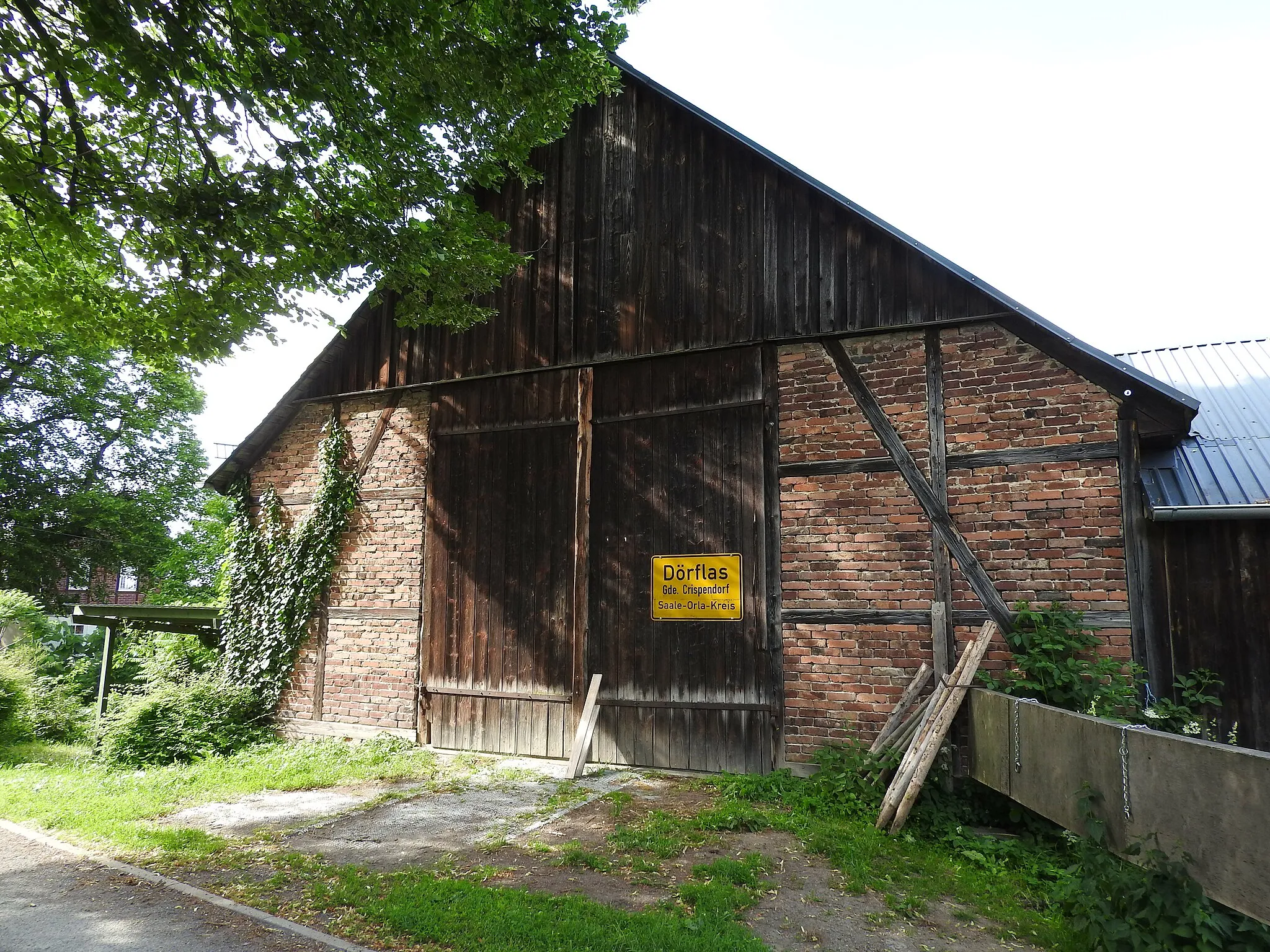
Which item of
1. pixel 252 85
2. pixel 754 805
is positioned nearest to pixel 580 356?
pixel 252 85

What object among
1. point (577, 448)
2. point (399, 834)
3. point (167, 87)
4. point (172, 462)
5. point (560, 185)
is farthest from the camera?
point (172, 462)

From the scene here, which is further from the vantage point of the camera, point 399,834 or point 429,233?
point 429,233

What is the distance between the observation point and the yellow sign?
7.64m

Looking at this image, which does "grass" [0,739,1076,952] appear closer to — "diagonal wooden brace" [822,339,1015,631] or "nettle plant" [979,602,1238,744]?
"nettle plant" [979,602,1238,744]

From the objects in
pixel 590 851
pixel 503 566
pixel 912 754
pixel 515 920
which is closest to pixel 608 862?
pixel 590 851

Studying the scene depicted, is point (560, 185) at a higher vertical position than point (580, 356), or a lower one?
higher

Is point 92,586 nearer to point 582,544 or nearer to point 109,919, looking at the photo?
point 582,544

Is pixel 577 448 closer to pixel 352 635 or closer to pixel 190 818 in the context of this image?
pixel 352 635

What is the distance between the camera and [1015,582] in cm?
655

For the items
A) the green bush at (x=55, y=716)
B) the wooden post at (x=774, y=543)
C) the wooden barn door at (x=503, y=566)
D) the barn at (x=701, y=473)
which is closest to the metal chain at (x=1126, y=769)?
the barn at (x=701, y=473)

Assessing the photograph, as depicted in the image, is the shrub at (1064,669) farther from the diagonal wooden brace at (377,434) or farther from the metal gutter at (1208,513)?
the diagonal wooden brace at (377,434)

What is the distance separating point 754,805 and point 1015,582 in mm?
2897

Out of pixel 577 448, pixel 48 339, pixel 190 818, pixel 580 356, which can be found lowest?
pixel 190 818

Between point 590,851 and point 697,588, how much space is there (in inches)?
117
